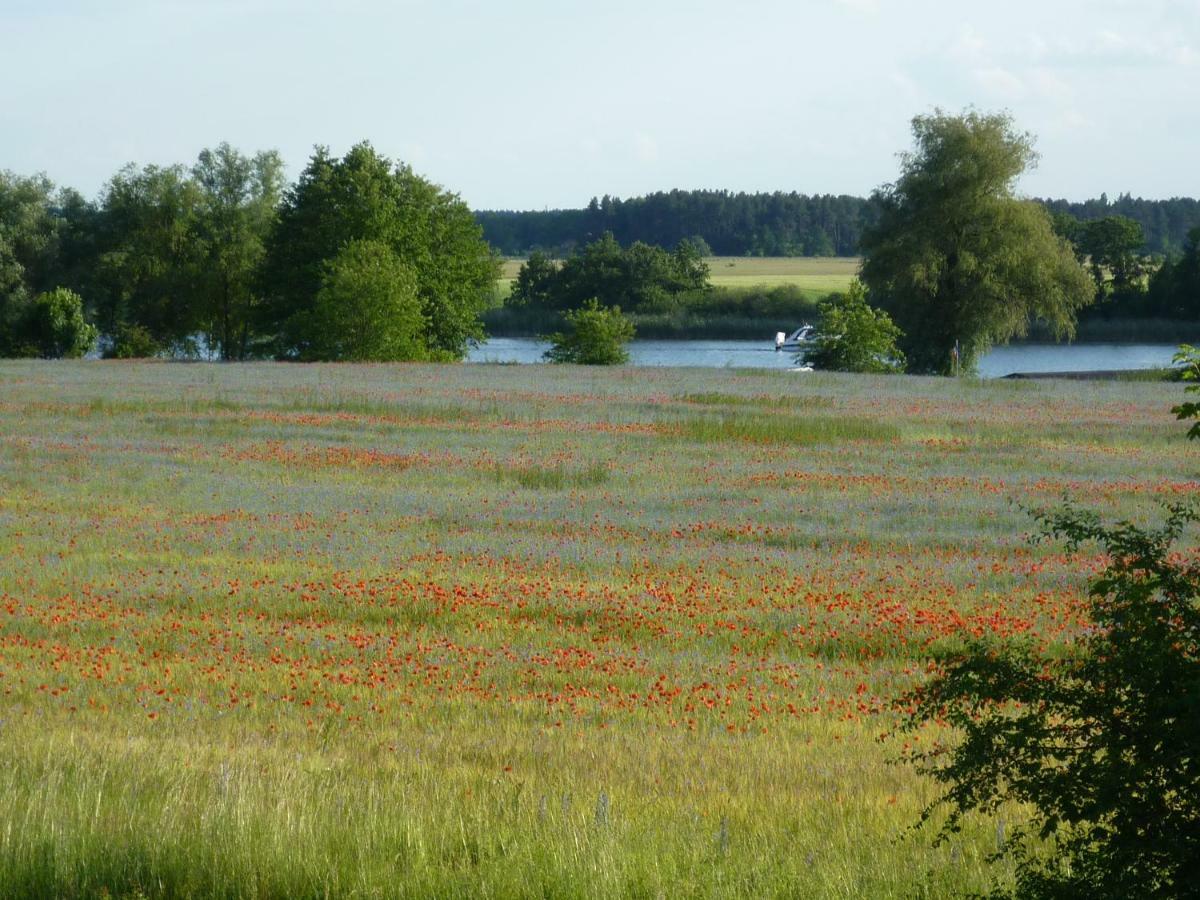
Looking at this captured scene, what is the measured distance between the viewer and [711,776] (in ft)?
29.1

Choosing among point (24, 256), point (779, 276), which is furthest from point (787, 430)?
point (779, 276)

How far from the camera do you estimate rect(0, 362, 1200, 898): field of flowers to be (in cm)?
617

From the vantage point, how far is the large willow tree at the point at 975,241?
69812mm

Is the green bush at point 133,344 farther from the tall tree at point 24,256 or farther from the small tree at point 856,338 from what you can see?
the small tree at point 856,338

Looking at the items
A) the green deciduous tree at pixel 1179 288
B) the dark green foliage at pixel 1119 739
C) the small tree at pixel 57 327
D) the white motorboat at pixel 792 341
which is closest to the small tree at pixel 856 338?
the white motorboat at pixel 792 341

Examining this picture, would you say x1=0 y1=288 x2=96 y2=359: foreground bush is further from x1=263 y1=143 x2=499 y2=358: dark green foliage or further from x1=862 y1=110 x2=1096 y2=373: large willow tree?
x1=862 y1=110 x2=1096 y2=373: large willow tree

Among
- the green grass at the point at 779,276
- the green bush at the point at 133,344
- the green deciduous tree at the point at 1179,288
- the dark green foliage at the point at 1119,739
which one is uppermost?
the green grass at the point at 779,276

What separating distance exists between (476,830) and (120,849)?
162 cm

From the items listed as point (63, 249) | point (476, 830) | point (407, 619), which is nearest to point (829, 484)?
point (407, 619)

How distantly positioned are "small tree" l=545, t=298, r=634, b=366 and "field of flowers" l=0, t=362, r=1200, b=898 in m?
41.5

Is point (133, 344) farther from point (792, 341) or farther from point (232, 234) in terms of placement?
point (792, 341)

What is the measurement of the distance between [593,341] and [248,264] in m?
27.0

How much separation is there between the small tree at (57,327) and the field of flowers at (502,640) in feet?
166

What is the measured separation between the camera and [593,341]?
3110 inches
